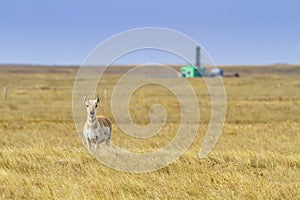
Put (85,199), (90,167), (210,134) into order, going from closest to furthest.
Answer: (85,199) → (90,167) → (210,134)

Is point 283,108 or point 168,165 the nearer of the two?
point 168,165

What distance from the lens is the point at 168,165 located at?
8.62 m

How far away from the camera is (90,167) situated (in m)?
8.32

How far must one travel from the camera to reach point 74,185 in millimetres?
6754

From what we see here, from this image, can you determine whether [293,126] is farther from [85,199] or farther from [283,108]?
[85,199]

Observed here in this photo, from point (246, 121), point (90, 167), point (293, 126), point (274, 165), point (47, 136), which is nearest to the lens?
point (90, 167)

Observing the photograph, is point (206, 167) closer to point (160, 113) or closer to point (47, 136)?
point (47, 136)

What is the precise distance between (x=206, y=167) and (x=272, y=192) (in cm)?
220

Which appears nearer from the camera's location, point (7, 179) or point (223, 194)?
point (223, 194)

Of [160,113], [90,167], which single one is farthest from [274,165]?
[160,113]

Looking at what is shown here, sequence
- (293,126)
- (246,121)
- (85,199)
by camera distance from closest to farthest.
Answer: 1. (85,199)
2. (293,126)
3. (246,121)

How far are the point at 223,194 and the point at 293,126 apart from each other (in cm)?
1533

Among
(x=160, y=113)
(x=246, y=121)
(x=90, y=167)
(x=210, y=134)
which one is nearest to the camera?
(x=90, y=167)

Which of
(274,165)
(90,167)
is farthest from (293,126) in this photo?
(90,167)
